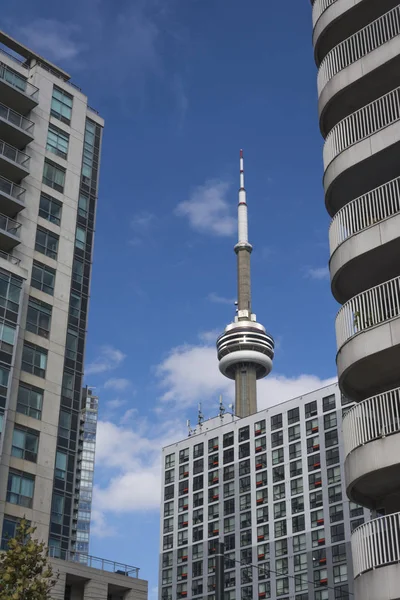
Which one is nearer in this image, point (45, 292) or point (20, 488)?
point (20, 488)

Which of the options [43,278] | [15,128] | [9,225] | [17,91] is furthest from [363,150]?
[17,91]

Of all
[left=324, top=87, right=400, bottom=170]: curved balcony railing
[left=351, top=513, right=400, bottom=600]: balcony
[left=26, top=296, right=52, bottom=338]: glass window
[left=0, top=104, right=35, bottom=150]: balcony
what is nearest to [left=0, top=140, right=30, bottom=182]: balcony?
[left=0, top=104, right=35, bottom=150]: balcony

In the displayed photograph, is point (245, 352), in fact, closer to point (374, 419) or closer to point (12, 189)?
point (12, 189)

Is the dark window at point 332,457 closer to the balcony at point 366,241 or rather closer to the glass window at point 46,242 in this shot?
the glass window at point 46,242

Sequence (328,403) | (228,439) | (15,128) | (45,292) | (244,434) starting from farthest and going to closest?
(228,439)
(244,434)
(328,403)
(15,128)
(45,292)

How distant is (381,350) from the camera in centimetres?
2797

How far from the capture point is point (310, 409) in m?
108

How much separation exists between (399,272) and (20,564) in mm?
16875

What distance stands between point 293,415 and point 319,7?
7895 cm

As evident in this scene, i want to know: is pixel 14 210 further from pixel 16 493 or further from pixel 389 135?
pixel 389 135

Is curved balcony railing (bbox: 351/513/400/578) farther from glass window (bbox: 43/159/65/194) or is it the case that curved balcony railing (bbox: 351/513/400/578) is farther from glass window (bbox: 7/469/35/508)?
glass window (bbox: 43/159/65/194)

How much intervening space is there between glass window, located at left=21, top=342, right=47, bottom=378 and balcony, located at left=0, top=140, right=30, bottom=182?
11486 mm

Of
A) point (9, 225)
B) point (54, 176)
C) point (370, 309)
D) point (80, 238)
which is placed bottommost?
point (370, 309)

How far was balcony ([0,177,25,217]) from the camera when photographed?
53.8 meters
